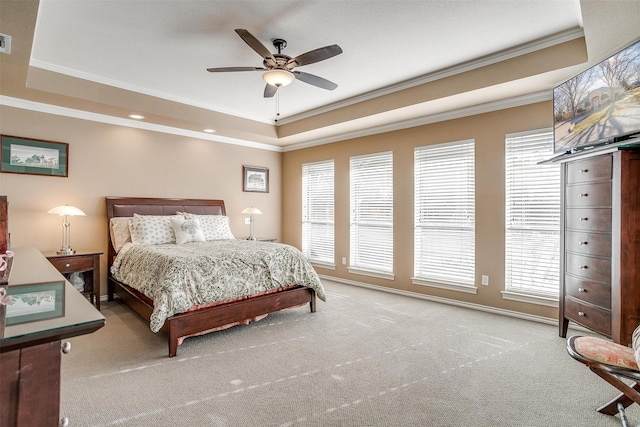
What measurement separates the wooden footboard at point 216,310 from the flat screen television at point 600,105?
3051mm

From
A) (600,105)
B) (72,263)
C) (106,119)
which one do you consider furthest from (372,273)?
(106,119)

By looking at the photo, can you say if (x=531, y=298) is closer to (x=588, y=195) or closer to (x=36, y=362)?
(x=588, y=195)

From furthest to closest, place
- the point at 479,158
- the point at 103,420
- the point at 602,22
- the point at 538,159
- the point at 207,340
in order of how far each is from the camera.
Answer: the point at 479,158 < the point at 538,159 < the point at 207,340 < the point at 602,22 < the point at 103,420

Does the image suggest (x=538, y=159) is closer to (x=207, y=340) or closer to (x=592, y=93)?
(x=592, y=93)

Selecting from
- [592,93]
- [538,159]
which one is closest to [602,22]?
[592,93]

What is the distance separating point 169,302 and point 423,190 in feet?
11.4

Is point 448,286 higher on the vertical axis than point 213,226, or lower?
lower

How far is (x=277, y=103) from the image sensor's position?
4910mm

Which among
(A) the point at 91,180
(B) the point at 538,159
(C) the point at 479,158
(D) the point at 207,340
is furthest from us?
(A) the point at 91,180

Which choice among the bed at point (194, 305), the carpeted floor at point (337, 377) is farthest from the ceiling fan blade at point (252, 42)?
the carpeted floor at point (337, 377)

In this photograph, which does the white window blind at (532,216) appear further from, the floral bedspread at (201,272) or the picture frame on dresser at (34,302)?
the picture frame on dresser at (34,302)

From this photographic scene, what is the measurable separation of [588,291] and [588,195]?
0.82 meters

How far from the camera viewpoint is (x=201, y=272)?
10.4 feet

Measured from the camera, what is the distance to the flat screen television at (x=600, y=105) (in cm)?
241
